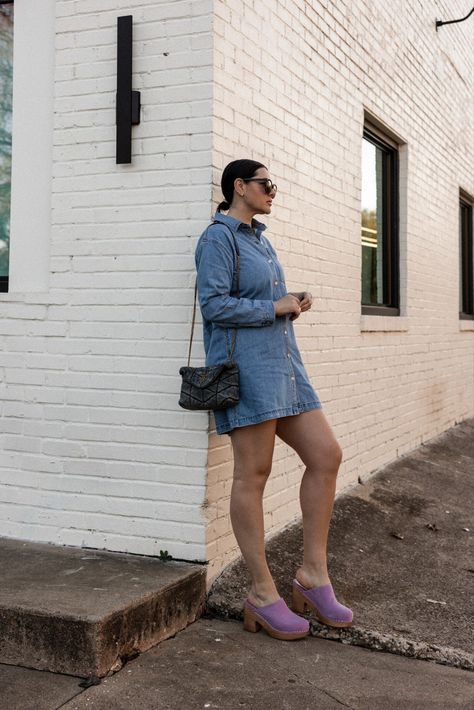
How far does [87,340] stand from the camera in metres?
4.21

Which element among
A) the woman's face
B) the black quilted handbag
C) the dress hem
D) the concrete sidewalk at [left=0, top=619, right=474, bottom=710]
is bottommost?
the concrete sidewalk at [left=0, top=619, right=474, bottom=710]

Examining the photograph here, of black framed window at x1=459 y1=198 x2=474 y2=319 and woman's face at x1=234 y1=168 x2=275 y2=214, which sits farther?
black framed window at x1=459 y1=198 x2=474 y2=319

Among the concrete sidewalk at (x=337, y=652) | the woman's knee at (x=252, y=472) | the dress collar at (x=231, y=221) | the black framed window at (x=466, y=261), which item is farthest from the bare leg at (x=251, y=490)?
the black framed window at (x=466, y=261)

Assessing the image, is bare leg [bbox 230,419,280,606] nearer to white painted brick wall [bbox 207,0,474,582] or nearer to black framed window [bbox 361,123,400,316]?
white painted brick wall [bbox 207,0,474,582]

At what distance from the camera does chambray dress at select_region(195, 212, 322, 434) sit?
349 cm

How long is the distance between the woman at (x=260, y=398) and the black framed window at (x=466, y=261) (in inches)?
301

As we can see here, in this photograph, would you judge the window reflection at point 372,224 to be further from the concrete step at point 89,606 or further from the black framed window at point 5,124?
the concrete step at point 89,606

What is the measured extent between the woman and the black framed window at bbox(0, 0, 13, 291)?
148 centimetres

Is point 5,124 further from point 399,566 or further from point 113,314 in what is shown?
point 399,566

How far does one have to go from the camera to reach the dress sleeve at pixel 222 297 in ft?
11.4

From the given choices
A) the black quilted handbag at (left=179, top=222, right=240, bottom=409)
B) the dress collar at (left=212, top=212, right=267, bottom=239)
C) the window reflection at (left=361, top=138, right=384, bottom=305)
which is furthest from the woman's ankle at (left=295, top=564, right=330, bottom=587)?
the window reflection at (left=361, top=138, right=384, bottom=305)

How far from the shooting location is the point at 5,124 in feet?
15.1

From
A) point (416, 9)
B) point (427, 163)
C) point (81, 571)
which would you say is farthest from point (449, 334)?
point (81, 571)

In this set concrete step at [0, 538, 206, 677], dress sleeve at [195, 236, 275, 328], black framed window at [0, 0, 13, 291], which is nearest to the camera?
concrete step at [0, 538, 206, 677]
